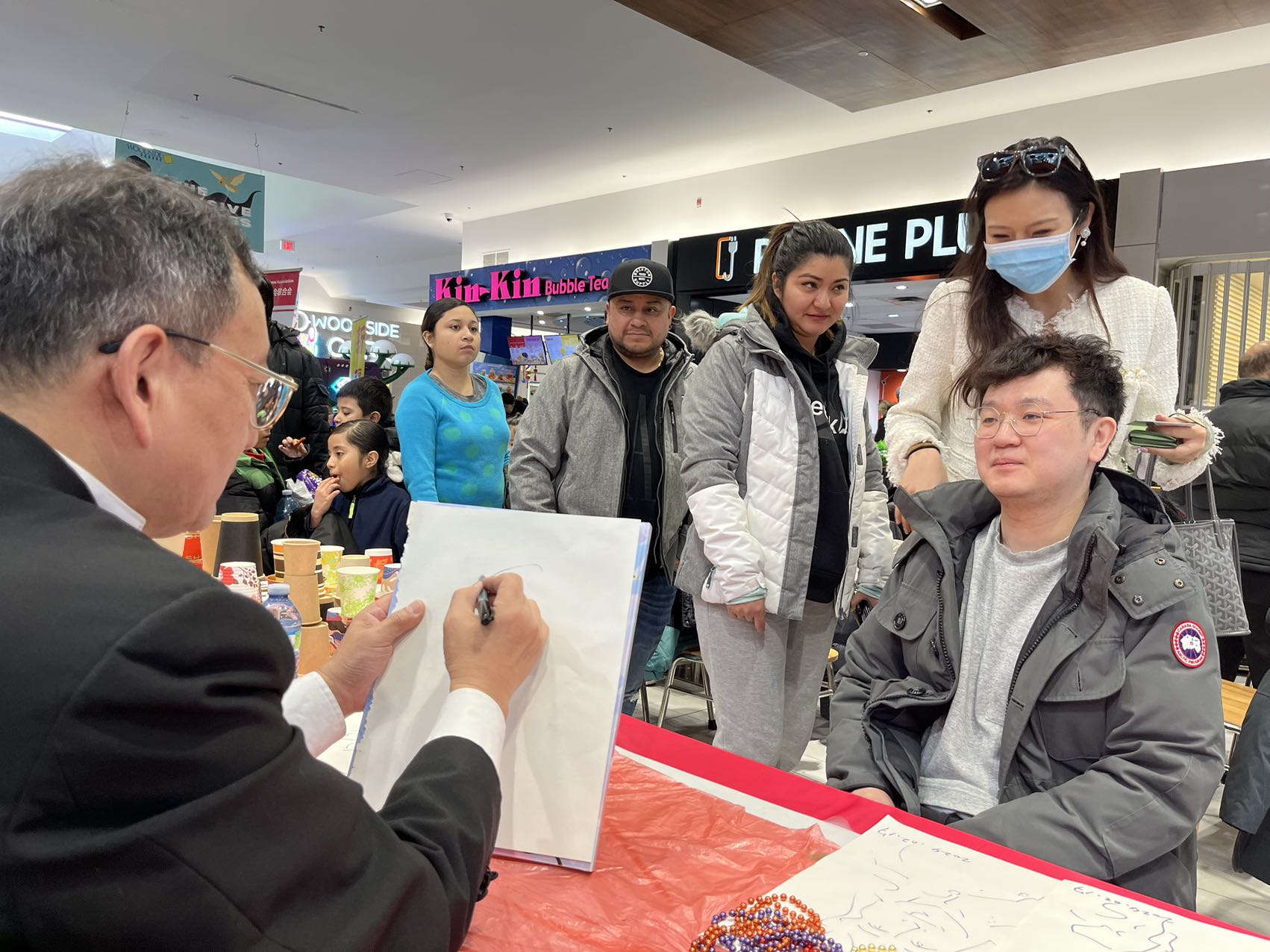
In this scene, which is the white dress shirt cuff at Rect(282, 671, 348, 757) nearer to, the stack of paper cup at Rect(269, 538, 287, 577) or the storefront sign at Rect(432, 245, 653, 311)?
the stack of paper cup at Rect(269, 538, 287, 577)

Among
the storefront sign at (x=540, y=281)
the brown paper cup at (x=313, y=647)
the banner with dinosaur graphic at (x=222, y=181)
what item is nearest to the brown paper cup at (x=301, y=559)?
the brown paper cup at (x=313, y=647)

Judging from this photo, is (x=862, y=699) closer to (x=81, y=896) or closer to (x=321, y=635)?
(x=321, y=635)

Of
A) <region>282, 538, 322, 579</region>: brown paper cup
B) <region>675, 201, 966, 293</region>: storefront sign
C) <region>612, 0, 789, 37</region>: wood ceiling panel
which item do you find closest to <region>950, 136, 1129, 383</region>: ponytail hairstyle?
<region>282, 538, 322, 579</region>: brown paper cup

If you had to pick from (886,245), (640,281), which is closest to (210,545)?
(640,281)

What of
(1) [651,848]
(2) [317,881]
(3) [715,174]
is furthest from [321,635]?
(3) [715,174]

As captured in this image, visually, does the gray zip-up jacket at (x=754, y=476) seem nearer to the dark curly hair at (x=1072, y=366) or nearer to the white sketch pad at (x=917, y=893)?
the dark curly hair at (x=1072, y=366)

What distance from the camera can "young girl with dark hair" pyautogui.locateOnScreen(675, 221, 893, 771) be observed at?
234 centimetres

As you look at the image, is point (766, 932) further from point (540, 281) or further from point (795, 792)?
point (540, 281)

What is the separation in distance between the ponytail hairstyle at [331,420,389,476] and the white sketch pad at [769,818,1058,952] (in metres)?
2.85

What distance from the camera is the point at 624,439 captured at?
9.59ft

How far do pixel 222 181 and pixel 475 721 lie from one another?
842 centimetres

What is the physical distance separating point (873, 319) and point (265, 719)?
11.9 meters

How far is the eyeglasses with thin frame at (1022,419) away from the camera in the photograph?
157cm

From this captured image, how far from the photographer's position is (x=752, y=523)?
2.38 m
